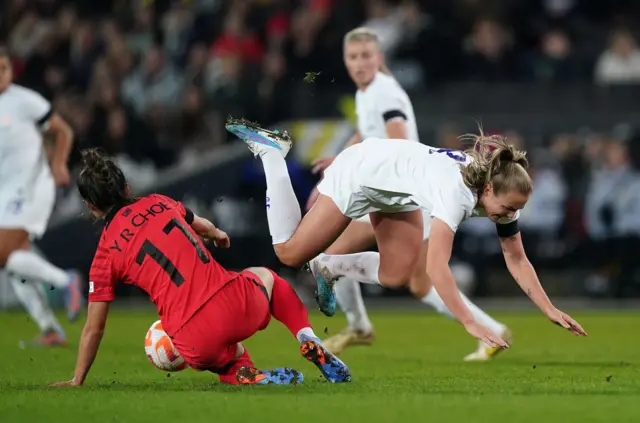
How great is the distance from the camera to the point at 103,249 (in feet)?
22.4

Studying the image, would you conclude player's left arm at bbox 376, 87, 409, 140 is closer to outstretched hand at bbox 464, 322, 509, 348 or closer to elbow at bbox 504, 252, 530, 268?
elbow at bbox 504, 252, 530, 268

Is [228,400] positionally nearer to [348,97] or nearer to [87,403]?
[87,403]

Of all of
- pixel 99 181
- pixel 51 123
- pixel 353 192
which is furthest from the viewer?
pixel 51 123

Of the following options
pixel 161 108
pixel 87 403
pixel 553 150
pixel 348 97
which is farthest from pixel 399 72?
pixel 87 403

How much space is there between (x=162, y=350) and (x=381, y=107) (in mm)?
3450

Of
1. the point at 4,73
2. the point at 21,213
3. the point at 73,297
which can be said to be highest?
the point at 4,73

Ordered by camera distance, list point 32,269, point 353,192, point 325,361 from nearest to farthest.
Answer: point 325,361
point 353,192
point 32,269

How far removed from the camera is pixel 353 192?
288 inches

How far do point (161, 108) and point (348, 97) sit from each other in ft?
9.29

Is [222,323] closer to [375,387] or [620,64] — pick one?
[375,387]

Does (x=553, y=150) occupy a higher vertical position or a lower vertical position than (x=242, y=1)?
lower

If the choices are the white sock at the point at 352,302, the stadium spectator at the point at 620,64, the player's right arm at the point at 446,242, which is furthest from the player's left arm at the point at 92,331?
the stadium spectator at the point at 620,64

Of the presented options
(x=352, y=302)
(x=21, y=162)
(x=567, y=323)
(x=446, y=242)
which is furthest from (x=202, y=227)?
(x=21, y=162)

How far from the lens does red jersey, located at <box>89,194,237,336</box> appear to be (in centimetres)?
677
